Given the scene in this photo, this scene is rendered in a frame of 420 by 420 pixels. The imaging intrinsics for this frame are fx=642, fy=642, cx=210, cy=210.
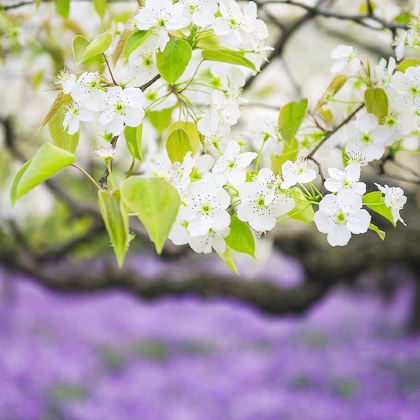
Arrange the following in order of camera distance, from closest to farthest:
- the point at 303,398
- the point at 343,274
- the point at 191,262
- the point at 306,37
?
the point at 343,274
the point at 303,398
the point at 191,262
the point at 306,37

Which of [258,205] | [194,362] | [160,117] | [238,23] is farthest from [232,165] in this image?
[194,362]

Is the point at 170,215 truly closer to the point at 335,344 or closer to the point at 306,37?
the point at 335,344

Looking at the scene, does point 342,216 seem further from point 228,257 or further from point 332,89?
point 332,89

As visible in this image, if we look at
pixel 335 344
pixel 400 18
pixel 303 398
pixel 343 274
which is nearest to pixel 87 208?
pixel 343 274

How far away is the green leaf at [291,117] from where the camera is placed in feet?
2.17

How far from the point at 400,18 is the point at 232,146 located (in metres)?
0.47

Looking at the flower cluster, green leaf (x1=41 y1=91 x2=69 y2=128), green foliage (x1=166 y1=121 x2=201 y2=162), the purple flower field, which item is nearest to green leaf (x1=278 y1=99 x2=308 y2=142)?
the flower cluster

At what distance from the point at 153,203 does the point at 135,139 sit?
6.4 inches

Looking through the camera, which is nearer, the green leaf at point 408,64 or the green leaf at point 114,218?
the green leaf at point 114,218

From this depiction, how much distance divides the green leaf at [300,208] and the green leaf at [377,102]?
6.1 inches

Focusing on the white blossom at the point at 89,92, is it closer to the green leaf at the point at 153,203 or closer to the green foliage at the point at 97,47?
the green foliage at the point at 97,47

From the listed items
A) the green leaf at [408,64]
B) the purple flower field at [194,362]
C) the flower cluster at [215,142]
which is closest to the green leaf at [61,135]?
the flower cluster at [215,142]

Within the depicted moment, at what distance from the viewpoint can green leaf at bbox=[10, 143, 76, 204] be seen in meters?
0.48

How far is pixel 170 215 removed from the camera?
442mm
